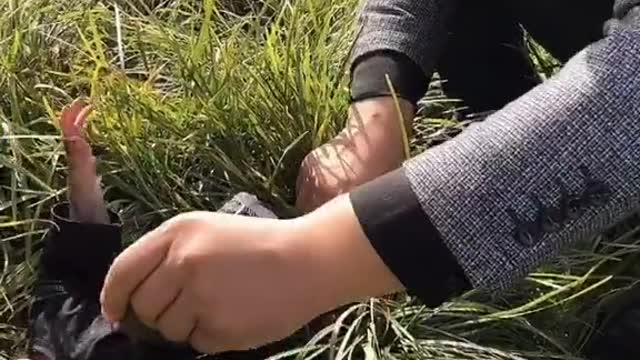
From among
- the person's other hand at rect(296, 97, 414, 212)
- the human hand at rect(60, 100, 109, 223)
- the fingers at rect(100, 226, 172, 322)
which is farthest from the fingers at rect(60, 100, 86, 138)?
the fingers at rect(100, 226, 172, 322)

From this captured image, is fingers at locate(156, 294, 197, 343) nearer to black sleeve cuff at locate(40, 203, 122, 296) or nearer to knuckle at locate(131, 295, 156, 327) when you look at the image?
knuckle at locate(131, 295, 156, 327)

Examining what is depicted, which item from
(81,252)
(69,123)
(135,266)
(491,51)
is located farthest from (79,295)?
(491,51)

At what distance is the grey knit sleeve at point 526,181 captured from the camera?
0.77 meters

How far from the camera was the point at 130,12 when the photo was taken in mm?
1604

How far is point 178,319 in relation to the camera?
77 cm

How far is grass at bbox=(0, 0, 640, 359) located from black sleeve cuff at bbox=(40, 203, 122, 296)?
0.31 ft

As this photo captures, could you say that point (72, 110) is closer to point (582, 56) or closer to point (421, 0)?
point (421, 0)

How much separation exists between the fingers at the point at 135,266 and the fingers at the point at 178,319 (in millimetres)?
27

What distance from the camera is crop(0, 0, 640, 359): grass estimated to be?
1158mm

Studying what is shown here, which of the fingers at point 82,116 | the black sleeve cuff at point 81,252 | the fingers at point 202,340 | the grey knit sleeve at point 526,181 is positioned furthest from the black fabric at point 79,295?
the grey knit sleeve at point 526,181

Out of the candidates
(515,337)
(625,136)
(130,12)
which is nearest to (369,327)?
(515,337)

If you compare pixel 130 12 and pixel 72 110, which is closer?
pixel 72 110

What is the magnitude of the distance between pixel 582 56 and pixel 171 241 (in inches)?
12.0

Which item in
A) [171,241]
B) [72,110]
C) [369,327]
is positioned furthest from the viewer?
[72,110]
